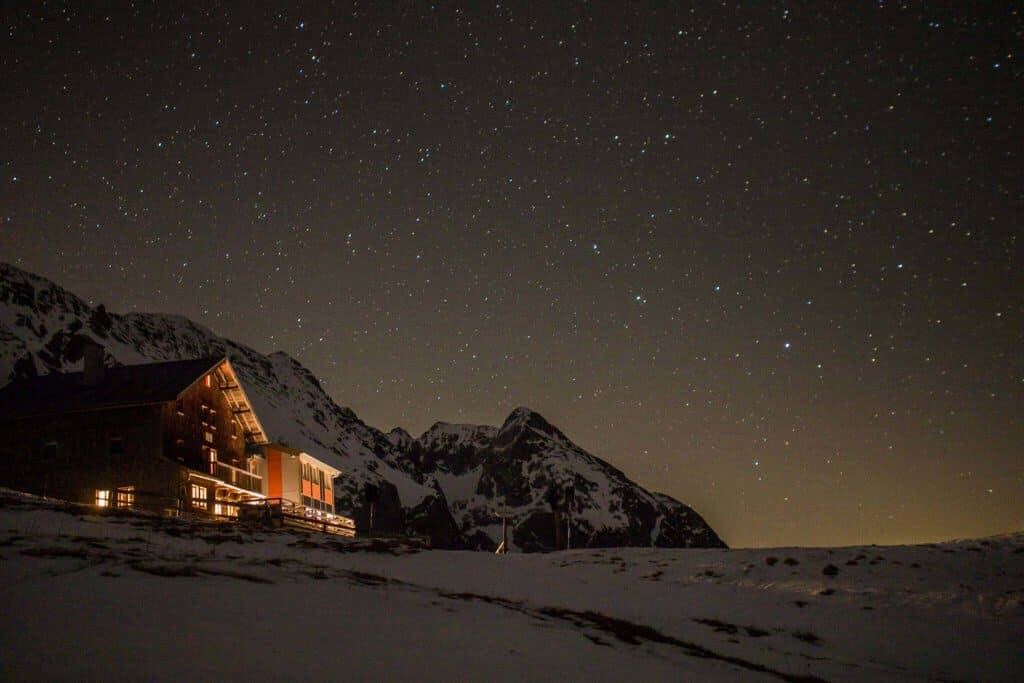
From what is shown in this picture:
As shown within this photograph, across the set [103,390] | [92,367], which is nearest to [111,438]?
[103,390]

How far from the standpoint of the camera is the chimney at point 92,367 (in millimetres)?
41281

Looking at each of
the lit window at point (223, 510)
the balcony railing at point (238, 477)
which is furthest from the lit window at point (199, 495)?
the balcony railing at point (238, 477)

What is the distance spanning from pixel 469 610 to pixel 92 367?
3610 centimetres

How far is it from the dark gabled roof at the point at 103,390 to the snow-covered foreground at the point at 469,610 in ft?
50.9

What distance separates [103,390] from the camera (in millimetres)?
40000

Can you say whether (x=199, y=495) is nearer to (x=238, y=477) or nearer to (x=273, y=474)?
(x=238, y=477)

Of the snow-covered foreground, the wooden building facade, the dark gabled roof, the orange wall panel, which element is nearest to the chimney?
the wooden building facade

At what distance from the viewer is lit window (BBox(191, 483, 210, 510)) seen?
1561 inches

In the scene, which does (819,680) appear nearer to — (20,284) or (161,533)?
(161,533)

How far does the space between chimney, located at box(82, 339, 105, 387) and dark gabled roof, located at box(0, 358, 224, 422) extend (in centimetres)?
31

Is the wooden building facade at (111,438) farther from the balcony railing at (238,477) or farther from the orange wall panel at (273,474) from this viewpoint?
the orange wall panel at (273,474)

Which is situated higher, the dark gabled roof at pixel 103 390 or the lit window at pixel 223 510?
the dark gabled roof at pixel 103 390

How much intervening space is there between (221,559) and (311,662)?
8672 millimetres

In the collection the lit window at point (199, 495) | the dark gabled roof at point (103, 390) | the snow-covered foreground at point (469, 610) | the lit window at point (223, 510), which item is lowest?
the snow-covered foreground at point (469, 610)
